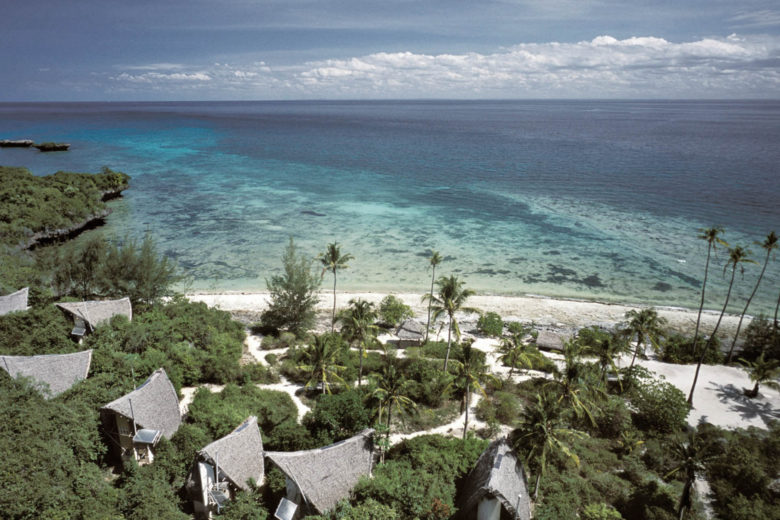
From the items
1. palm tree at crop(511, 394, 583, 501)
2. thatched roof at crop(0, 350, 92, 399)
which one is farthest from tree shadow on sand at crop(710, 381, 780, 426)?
thatched roof at crop(0, 350, 92, 399)

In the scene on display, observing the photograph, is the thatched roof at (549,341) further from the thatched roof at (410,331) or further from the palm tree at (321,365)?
the palm tree at (321,365)

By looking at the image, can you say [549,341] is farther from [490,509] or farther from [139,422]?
[139,422]

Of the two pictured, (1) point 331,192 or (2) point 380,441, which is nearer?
(2) point 380,441

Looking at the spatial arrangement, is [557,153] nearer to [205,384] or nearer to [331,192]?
[331,192]

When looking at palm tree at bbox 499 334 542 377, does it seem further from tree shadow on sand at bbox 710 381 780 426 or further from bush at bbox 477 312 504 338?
tree shadow on sand at bbox 710 381 780 426

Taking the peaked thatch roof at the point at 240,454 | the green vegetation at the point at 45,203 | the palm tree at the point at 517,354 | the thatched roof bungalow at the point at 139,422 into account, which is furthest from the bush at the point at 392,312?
the green vegetation at the point at 45,203

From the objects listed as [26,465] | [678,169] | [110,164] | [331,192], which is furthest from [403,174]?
[26,465]

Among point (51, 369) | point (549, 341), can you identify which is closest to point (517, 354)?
point (549, 341)
